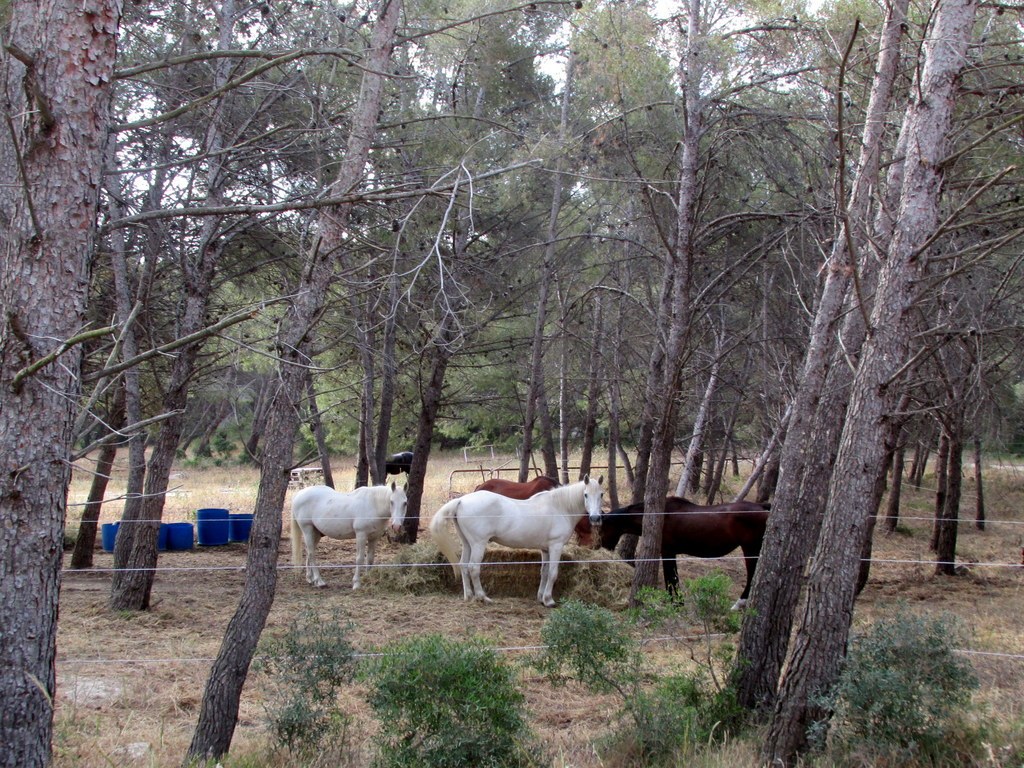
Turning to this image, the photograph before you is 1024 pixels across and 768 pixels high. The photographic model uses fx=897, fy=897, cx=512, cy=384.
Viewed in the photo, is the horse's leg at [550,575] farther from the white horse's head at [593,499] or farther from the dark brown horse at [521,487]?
the dark brown horse at [521,487]

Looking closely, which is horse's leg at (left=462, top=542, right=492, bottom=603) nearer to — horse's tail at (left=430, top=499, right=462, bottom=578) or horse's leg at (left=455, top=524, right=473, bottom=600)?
horse's leg at (left=455, top=524, right=473, bottom=600)

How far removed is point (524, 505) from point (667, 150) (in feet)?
14.8

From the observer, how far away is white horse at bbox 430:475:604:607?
10.7 metres

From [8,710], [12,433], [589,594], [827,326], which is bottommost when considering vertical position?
[589,594]

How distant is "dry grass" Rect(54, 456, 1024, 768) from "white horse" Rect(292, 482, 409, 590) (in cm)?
45

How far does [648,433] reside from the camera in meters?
12.9

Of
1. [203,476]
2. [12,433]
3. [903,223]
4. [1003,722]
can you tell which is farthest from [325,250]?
[203,476]

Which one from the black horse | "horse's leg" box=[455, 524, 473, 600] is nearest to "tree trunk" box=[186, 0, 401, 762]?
"horse's leg" box=[455, 524, 473, 600]

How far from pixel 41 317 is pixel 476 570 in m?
7.94

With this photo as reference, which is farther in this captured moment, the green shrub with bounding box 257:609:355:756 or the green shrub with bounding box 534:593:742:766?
the green shrub with bounding box 534:593:742:766

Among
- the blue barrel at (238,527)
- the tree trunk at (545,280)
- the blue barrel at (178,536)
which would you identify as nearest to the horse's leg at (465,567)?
the tree trunk at (545,280)

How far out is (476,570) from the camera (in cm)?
1063

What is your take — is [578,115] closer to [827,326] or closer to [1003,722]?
[827,326]

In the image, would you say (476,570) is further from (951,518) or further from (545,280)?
(951,518)
